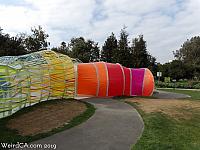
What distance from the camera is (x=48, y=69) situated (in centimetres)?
1378

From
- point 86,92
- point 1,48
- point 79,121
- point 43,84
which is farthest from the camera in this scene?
point 1,48

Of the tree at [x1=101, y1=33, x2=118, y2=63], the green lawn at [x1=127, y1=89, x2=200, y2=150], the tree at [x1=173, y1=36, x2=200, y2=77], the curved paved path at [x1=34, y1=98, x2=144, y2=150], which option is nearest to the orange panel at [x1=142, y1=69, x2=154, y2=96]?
the green lawn at [x1=127, y1=89, x2=200, y2=150]

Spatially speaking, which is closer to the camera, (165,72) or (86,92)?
(86,92)

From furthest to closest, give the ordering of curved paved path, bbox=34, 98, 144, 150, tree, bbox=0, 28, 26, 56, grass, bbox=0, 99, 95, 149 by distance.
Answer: tree, bbox=0, 28, 26, 56 < grass, bbox=0, 99, 95, 149 < curved paved path, bbox=34, 98, 144, 150

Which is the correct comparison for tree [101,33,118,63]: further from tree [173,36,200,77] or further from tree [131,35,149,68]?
tree [173,36,200,77]

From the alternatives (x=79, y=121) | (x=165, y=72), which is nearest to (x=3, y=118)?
(x=79, y=121)

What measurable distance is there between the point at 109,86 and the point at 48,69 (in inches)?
236

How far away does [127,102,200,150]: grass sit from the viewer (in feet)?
20.9

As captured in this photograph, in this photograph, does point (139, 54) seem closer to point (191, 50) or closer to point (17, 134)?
point (191, 50)

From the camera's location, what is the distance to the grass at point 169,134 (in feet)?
20.9

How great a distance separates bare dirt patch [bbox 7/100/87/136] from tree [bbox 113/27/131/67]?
31.9 m

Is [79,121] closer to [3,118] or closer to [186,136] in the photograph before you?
[3,118]

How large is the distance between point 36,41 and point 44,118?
111 feet

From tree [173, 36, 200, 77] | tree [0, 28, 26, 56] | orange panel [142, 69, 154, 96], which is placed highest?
tree [173, 36, 200, 77]
